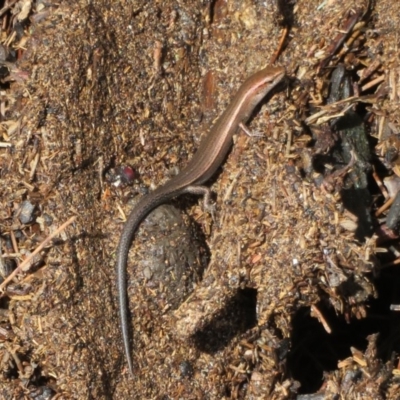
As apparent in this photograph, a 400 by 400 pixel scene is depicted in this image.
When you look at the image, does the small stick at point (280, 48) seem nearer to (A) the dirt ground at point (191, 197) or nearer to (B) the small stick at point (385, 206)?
(A) the dirt ground at point (191, 197)

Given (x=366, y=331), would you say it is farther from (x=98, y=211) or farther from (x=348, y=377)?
(x=98, y=211)

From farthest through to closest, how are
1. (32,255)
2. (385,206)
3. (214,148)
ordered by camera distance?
(385,206)
(214,148)
(32,255)

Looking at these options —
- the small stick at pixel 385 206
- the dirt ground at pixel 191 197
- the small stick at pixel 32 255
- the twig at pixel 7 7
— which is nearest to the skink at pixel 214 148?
the dirt ground at pixel 191 197

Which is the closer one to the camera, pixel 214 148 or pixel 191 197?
pixel 214 148

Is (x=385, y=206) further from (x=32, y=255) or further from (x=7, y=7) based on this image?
(x=7, y=7)

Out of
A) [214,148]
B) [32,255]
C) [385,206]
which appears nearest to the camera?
[32,255]

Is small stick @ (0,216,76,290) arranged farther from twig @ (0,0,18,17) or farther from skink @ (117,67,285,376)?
twig @ (0,0,18,17)

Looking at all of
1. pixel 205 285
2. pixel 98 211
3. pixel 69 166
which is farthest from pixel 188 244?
pixel 69 166

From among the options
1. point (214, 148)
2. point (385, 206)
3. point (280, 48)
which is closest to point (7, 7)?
point (214, 148)
